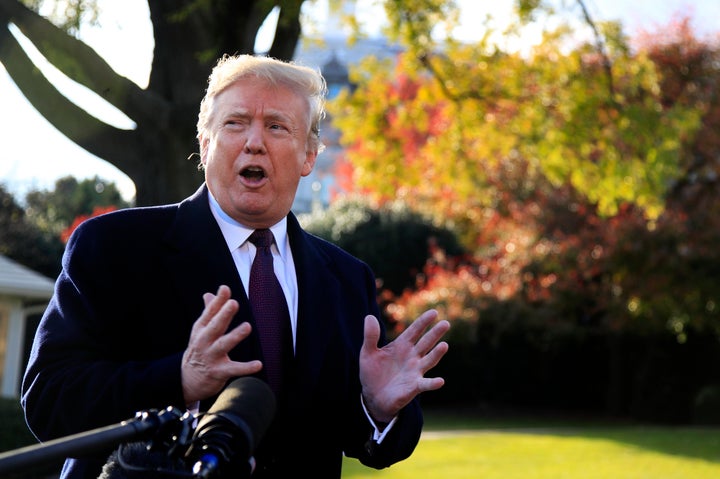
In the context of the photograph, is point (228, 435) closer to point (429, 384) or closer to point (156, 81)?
point (429, 384)

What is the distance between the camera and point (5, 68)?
7.71m

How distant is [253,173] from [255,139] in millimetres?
125

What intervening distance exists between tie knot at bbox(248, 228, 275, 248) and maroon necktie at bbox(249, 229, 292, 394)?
1.3 inches

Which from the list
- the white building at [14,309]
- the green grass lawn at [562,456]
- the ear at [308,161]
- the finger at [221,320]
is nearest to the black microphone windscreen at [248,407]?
the finger at [221,320]

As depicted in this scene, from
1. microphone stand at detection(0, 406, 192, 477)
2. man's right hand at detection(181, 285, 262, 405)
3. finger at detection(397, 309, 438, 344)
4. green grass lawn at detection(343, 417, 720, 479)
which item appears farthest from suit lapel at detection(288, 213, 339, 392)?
green grass lawn at detection(343, 417, 720, 479)

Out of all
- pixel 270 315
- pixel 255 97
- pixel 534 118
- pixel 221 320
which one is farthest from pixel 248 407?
pixel 534 118

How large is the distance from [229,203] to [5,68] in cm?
511

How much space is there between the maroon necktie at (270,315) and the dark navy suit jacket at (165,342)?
5cm

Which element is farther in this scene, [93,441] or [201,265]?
[201,265]

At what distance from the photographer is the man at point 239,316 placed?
2.89 meters

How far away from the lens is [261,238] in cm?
334

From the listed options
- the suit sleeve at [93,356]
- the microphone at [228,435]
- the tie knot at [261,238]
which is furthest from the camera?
the tie knot at [261,238]

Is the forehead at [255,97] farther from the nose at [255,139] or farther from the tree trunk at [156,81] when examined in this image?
the tree trunk at [156,81]

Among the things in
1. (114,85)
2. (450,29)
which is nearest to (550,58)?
(450,29)
